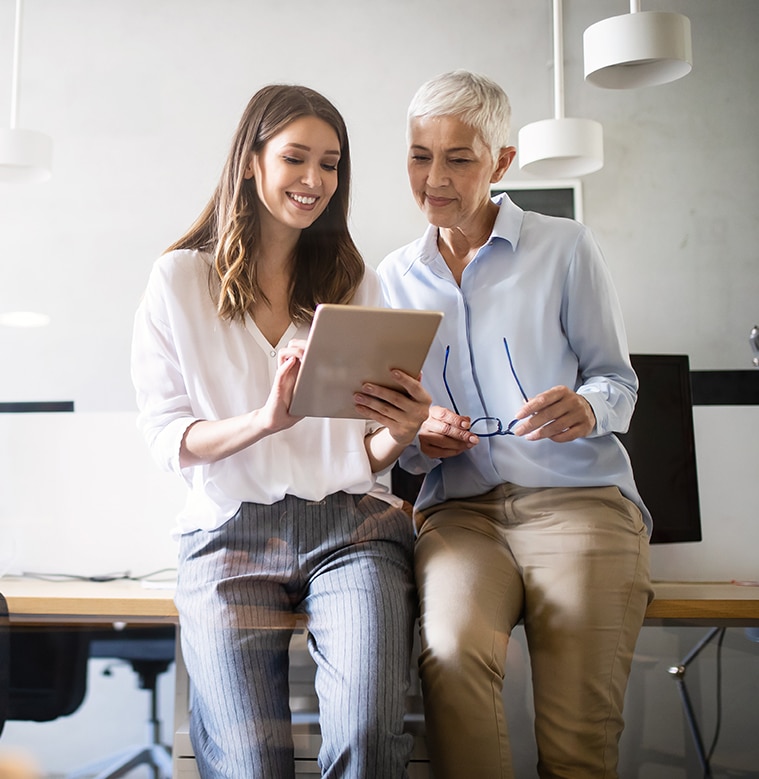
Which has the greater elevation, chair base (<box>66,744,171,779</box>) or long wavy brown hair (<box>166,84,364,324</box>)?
long wavy brown hair (<box>166,84,364,324</box>)

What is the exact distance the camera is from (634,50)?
38.8 inches

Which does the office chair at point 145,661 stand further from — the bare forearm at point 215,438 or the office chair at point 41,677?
the bare forearm at point 215,438

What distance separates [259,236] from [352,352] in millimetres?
249

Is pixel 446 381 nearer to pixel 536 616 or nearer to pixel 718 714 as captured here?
pixel 536 616

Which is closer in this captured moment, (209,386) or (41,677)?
(209,386)

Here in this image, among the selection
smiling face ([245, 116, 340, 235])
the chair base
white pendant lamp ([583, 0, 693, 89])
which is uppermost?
white pendant lamp ([583, 0, 693, 89])

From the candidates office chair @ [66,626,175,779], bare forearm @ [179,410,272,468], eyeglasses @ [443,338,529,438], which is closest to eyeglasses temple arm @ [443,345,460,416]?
eyeglasses @ [443,338,529,438]

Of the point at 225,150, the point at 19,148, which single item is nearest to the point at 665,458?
the point at 225,150

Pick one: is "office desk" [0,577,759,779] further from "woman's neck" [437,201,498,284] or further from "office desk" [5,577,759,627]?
"woman's neck" [437,201,498,284]

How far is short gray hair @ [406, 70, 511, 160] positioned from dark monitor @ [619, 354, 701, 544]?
320mm

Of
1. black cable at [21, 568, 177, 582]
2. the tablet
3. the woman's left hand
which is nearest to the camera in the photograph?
the tablet

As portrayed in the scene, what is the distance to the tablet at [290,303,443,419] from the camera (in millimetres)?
783

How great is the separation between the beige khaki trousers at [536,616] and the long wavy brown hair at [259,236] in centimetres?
34

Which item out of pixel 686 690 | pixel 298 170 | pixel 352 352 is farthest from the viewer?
pixel 686 690
